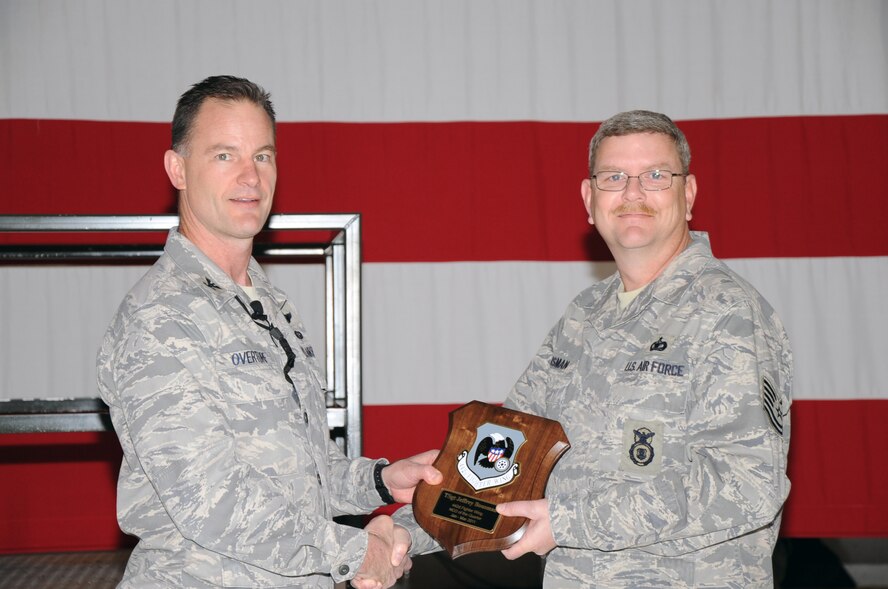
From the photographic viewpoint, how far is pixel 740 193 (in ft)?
10.5

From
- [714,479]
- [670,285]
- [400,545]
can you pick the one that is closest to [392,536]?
[400,545]

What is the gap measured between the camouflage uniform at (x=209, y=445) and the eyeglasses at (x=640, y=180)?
0.75 metres

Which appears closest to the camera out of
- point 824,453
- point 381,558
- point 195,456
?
point 195,456

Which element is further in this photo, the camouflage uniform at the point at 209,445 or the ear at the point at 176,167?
the ear at the point at 176,167

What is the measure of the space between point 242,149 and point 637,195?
790mm

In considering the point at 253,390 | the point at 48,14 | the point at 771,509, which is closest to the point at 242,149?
the point at 253,390

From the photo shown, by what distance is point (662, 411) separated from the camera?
60.4 inches

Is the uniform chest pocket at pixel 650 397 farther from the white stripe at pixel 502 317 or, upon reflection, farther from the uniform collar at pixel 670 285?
the white stripe at pixel 502 317

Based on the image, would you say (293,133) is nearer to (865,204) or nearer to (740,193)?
(740,193)

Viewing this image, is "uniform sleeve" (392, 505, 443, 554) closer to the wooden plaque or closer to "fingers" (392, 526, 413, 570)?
"fingers" (392, 526, 413, 570)

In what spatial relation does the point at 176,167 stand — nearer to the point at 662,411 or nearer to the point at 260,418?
the point at 260,418

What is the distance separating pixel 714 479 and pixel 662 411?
0.53 ft

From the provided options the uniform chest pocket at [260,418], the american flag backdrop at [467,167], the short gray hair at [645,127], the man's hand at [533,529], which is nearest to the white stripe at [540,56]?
the american flag backdrop at [467,167]

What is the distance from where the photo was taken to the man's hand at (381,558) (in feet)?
5.09
